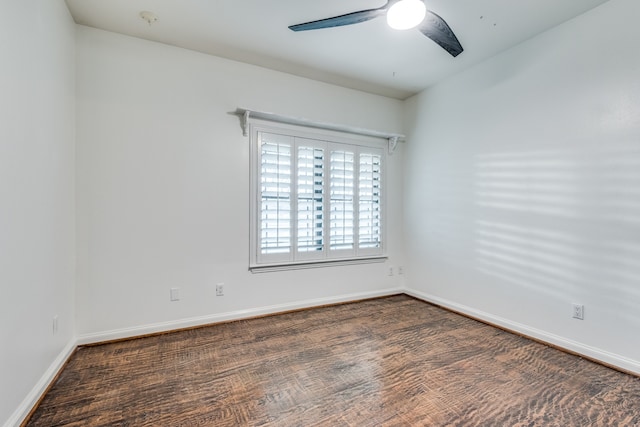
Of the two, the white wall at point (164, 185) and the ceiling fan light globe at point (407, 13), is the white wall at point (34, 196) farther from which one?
the ceiling fan light globe at point (407, 13)

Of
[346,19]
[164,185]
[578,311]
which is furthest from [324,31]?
[578,311]

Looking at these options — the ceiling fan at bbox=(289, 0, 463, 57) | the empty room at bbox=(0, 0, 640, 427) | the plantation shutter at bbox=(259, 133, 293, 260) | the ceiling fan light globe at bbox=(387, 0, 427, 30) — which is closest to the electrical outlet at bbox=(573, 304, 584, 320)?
the empty room at bbox=(0, 0, 640, 427)

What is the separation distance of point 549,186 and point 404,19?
199cm

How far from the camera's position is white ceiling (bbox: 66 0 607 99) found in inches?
93.2

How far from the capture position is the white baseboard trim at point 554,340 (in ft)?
7.42

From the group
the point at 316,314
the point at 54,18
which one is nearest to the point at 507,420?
the point at 316,314

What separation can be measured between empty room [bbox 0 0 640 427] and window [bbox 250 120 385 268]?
0.03 metres

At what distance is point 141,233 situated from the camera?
2.83 meters

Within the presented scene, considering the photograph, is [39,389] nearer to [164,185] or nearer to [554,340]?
[164,185]

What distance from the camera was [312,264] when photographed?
144 inches

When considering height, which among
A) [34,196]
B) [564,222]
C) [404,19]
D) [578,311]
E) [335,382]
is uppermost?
Answer: [404,19]

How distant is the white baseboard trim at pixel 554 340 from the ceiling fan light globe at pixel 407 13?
111 inches

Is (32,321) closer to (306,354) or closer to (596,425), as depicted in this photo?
(306,354)

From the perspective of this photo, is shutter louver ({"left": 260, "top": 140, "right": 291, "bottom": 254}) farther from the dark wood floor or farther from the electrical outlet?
the electrical outlet
